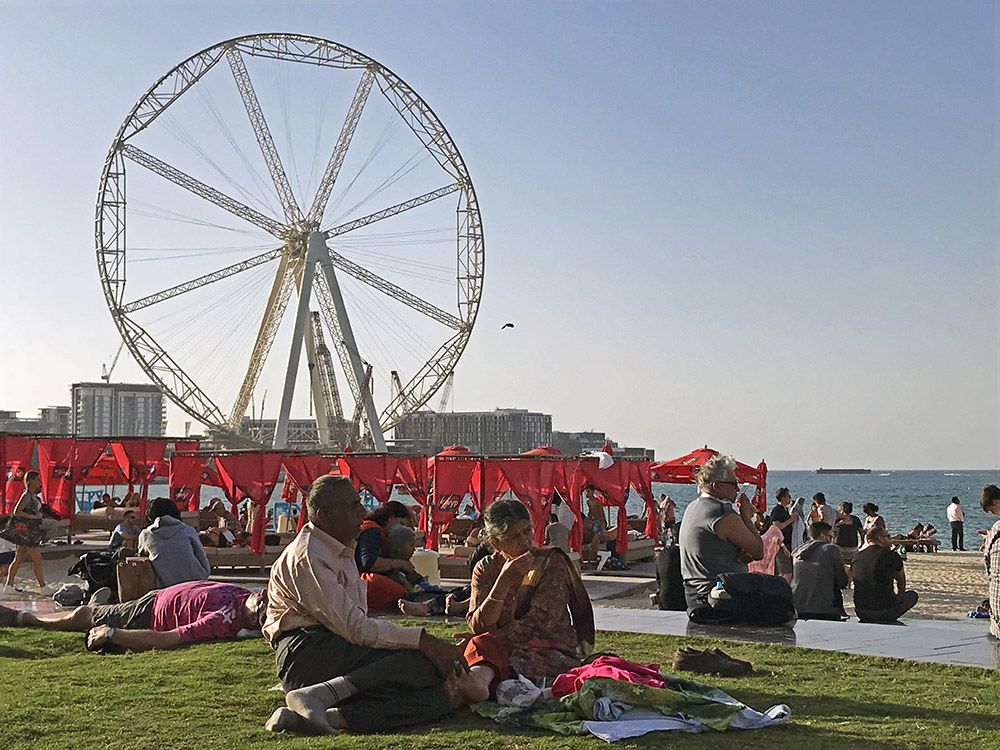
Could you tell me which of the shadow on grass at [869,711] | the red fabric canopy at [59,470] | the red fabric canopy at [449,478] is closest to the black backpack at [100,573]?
the shadow on grass at [869,711]

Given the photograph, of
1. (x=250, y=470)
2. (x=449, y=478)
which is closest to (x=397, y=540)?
(x=250, y=470)

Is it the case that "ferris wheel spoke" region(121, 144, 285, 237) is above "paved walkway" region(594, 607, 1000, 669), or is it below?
above

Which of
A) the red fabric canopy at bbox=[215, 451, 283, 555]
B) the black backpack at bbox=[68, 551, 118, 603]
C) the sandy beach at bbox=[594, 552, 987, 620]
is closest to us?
the black backpack at bbox=[68, 551, 118, 603]

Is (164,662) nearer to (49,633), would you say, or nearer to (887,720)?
(49,633)

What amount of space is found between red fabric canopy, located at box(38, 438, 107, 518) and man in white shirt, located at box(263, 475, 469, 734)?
20.0 meters

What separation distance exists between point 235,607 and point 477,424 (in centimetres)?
12350

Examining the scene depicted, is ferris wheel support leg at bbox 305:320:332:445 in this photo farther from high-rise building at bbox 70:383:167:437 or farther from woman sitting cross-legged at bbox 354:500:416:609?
high-rise building at bbox 70:383:167:437

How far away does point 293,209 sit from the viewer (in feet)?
134

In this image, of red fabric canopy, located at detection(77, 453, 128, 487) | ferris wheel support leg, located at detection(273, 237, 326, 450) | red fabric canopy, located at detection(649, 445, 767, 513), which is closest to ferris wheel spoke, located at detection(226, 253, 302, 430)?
ferris wheel support leg, located at detection(273, 237, 326, 450)

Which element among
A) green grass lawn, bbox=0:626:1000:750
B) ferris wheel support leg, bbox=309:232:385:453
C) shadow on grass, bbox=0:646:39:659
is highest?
ferris wheel support leg, bbox=309:232:385:453

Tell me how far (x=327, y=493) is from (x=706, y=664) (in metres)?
2.56

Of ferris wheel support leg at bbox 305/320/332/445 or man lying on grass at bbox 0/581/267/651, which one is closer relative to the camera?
man lying on grass at bbox 0/581/267/651

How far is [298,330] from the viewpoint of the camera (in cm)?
3847

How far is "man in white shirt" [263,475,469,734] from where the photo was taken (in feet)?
18.2
